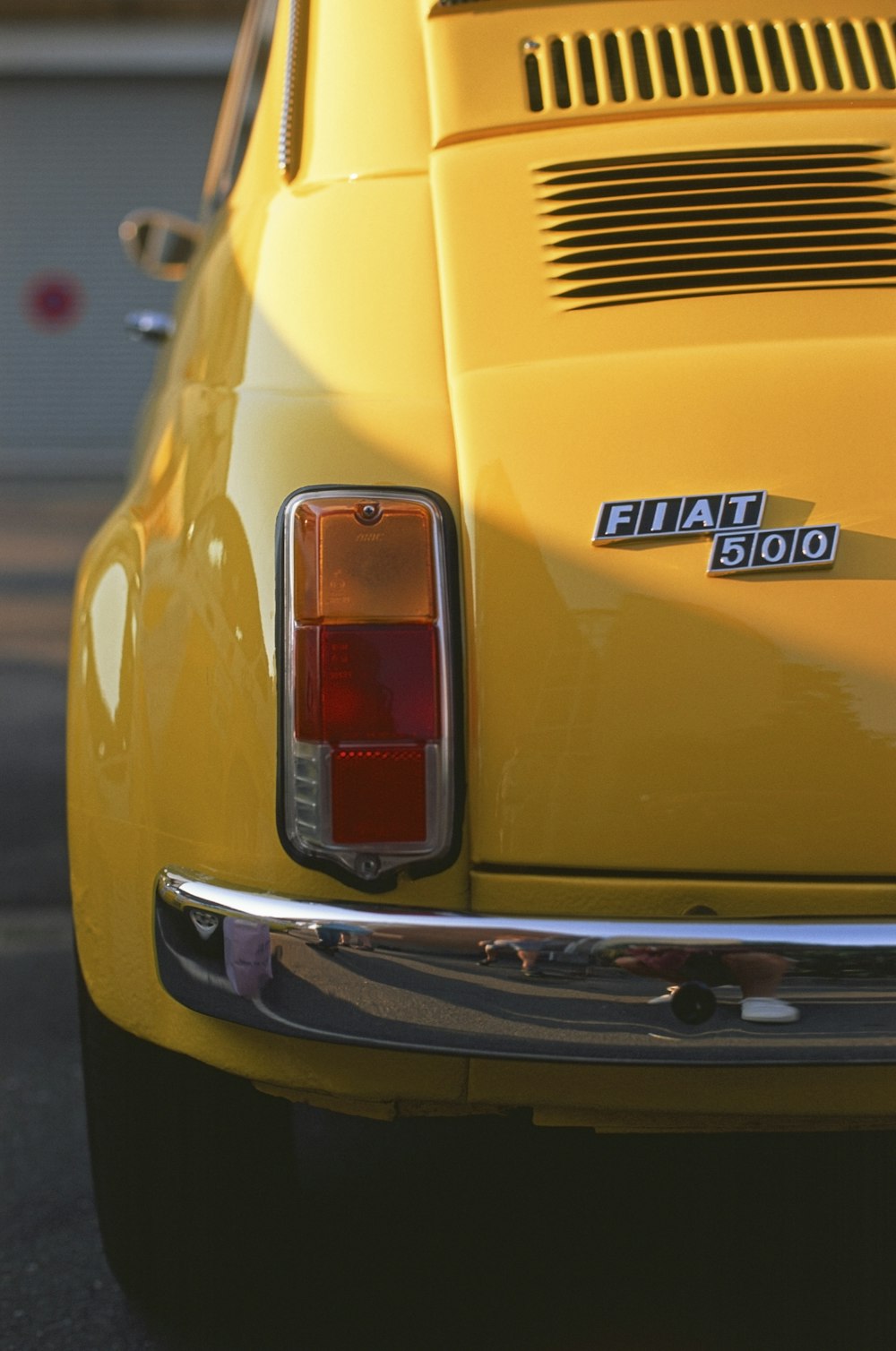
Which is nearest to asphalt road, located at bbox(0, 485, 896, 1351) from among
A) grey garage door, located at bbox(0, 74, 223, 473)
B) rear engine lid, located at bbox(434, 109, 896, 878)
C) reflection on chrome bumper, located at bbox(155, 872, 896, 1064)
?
reflection on chrome bumper, located at bbox(155, 872, 896, 1064)

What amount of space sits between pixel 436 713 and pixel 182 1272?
0.95 m

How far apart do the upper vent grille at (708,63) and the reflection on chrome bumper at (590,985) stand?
Answer: 125cm

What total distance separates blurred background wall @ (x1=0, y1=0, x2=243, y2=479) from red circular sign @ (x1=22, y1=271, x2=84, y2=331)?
1cm

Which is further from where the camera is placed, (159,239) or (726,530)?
(159,239)

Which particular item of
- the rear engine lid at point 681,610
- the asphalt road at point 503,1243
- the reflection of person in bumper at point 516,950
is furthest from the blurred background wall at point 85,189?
the reflection of person in bumper at point 516,950

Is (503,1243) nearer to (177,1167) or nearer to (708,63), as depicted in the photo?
(177,1167)

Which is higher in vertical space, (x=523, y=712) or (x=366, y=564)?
(x=366, y=564)

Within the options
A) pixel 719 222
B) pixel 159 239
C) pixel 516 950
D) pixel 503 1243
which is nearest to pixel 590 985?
pixel 516 950

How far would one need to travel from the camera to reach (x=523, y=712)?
63.9 inches

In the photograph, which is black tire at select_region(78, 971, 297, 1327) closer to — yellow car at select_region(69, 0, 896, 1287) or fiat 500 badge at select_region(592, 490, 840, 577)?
yellow car at select_region(69, 0, 896, 1287)

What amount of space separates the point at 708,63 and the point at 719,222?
405 millimetres

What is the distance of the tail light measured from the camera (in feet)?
5.28

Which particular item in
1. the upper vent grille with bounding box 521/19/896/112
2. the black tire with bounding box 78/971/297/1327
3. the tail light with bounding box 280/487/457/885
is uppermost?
the upper vent grille with bounding box 521/19/896/112

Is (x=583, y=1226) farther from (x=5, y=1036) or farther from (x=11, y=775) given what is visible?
(x=11, y=775)
